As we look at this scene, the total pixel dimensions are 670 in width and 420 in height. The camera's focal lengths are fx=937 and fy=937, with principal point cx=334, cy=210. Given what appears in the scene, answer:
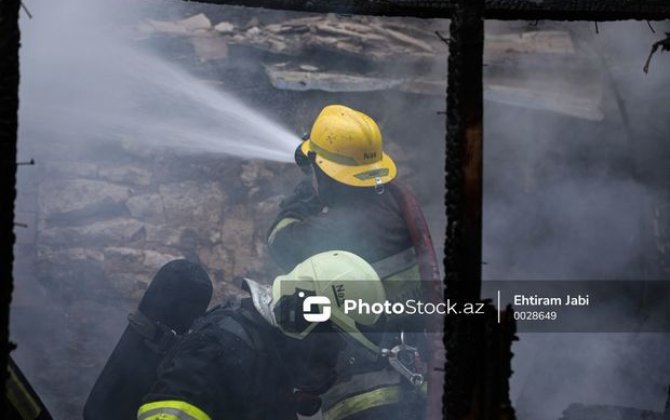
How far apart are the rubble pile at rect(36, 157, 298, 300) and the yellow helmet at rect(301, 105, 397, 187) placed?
2.44 m

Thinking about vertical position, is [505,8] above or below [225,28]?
below

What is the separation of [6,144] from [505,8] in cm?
219

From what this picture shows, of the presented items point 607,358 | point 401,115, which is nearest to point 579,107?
point 401,115

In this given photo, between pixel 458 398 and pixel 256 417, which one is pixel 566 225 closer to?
pixel 256 417

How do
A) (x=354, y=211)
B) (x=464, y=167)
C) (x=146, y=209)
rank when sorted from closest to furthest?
(x=464, y=167)
(x=354, y=211)
(x=146, y=209)

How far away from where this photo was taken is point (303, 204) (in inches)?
288

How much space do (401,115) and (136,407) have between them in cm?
505

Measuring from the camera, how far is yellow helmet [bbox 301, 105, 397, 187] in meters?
7.12

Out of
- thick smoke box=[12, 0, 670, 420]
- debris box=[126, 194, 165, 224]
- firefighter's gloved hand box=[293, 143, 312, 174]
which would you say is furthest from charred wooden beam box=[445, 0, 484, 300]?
debris box=[126, 194, 165, 224]

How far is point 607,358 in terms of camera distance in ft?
30.8

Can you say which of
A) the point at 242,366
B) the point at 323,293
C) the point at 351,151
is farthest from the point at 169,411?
the point at 351,151

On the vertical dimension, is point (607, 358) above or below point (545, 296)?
below

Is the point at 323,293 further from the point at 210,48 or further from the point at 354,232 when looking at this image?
the point at 210,48

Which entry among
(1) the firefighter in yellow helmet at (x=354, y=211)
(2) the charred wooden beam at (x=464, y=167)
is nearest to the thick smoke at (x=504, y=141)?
(1) the firefighter in yellow helmet at (x=354, y=211)
